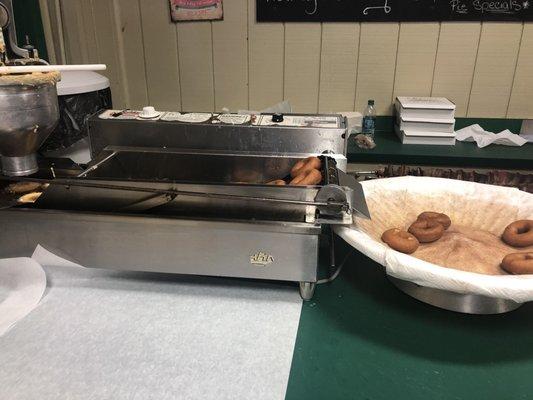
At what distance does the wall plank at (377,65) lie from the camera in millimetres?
2457

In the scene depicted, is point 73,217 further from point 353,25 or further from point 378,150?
point 353,25

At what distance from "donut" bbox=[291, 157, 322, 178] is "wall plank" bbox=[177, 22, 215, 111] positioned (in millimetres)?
1691

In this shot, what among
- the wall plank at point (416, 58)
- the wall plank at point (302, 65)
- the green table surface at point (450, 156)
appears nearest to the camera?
the green table surface at point (450, 156)

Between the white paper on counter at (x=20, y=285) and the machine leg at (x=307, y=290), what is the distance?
1.89 feet

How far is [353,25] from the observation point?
2465mm

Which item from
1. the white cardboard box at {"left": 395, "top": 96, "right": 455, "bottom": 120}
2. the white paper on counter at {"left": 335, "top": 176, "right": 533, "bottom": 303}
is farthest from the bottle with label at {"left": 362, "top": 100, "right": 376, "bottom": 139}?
the white paper on counter at {"left": 335, "top": 176, "right": 533, "bottom": 303}

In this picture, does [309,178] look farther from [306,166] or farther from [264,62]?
[264,62]

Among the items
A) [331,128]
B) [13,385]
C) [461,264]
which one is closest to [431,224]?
[461,264]

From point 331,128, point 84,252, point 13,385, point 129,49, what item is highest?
point 129,49

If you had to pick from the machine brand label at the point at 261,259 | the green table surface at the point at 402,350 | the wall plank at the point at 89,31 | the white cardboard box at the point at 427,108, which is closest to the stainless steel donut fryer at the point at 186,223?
the machine brand label at the point at 261,259

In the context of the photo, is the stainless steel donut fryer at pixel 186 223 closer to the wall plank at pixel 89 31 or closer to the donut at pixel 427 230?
the donut at pixel 427 230

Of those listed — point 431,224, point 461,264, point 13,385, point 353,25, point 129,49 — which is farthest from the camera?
point 129,49

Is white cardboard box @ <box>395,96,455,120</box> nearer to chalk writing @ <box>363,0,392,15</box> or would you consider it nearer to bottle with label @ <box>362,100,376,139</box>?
bottle with label @ <box>362,100,376,139</box>

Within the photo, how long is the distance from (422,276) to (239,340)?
1.19 feet
